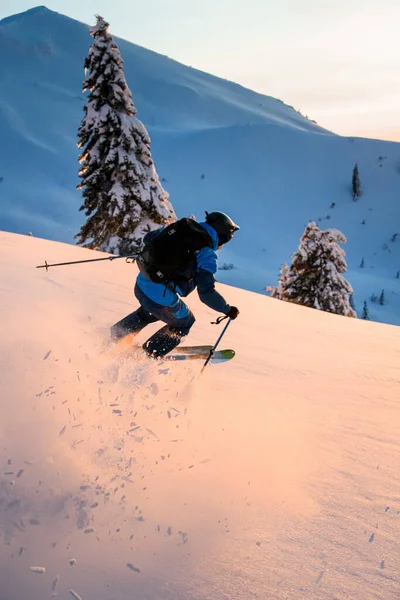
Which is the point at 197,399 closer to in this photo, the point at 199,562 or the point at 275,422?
the point at 275,422

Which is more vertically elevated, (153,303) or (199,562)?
(153,303)

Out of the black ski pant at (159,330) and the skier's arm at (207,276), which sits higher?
the skier's arm at (207,276)

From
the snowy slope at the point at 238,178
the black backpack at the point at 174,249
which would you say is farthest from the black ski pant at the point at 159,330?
the snowy slope at the point at 238,178

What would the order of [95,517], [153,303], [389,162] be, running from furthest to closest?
1. [389,162]
2. [153,303]
3. [95,517]

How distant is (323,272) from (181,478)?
18.7m

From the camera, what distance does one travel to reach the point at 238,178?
66.6m

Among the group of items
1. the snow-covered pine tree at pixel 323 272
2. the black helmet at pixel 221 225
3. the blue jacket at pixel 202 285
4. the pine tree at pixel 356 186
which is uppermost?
the pine tree at pixel 356 186

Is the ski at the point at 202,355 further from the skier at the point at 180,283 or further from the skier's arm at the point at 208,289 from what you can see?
the skier's arm at the point at 208,289

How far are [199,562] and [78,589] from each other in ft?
1.98

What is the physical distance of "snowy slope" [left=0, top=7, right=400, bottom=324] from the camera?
4850cm

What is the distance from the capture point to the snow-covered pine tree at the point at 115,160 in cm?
1911

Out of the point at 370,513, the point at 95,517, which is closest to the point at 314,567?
the point at 370,513

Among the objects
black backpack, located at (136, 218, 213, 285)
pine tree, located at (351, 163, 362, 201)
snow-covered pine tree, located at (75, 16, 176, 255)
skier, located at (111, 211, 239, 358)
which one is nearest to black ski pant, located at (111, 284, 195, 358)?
skier, located at (111, 211, 239, 358)

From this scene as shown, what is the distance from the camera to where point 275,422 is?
13.4ft
